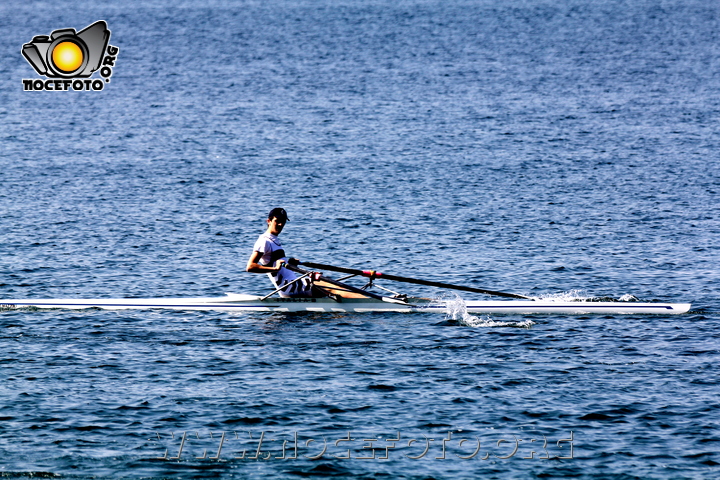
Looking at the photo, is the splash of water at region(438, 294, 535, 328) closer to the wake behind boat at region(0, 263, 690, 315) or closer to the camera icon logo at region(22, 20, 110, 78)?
the wake behind boat at region(0, 263, 690, 315)

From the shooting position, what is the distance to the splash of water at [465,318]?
22.8m

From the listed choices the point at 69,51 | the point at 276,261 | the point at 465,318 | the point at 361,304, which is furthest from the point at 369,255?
the point at 69,51

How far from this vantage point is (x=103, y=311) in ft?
78.1

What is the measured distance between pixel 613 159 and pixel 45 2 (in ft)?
295

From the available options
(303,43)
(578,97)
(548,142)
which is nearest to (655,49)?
(578,97)

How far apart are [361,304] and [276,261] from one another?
2.41m

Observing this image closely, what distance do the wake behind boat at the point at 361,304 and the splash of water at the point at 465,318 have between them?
0.05m

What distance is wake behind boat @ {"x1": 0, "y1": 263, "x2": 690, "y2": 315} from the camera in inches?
922

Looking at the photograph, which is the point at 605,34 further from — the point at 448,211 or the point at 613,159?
the point at 448,211

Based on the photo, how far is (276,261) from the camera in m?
22.6

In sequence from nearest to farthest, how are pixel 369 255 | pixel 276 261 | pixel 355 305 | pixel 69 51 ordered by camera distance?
pixel 276 261, pixel 355 305, pixel 369 255, pixel 69 51

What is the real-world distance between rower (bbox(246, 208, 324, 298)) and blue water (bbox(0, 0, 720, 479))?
69 cm

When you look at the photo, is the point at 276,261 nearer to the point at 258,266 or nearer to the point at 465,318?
the point at 258,266

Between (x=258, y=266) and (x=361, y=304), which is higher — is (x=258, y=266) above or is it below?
above
